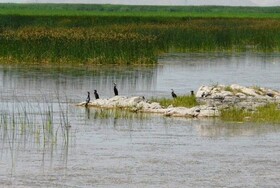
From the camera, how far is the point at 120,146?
20.4 metres

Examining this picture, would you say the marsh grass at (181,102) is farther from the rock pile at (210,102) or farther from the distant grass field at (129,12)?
the distant grass field at (129,12)

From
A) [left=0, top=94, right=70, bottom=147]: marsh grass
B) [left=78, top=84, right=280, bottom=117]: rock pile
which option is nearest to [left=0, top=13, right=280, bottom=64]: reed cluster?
[left=78, top=84, right=280, bottom=117]: rock pile

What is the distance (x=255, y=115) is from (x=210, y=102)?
6.08ft

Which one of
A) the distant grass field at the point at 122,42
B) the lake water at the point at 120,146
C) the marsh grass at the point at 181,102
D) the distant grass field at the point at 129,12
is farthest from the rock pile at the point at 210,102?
the distant grass field at the point at 129,12

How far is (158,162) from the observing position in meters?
18.7

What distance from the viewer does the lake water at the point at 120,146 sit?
1717 centimetres

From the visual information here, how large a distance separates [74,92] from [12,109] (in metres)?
5.71

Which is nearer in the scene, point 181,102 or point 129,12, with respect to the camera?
point 181,102

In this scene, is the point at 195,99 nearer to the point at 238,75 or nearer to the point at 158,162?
the point at 158,162

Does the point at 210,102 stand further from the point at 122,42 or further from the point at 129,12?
the point at 129,12

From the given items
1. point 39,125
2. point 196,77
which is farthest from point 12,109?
point 196,77

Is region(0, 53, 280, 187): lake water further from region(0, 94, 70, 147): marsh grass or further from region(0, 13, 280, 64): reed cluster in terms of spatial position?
region(0, 13, 280, 64): reed cluster

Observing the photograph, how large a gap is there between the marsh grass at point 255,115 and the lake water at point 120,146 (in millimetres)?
564

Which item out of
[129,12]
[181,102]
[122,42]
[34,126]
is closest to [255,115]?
[181,102]
